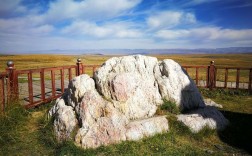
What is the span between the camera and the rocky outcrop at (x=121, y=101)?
657 centimetres

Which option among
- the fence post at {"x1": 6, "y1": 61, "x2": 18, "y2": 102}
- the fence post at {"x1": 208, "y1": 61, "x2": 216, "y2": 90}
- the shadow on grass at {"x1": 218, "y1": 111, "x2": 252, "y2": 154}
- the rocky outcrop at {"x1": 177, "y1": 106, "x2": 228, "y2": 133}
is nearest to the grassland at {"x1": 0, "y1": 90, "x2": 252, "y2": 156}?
the shadow on grass at {"x1": 218, "y1": 111, "x2": 252, "y2": 154}

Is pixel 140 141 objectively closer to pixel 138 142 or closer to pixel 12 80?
Result: pixel 138 142

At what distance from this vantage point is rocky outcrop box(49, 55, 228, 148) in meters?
6.57

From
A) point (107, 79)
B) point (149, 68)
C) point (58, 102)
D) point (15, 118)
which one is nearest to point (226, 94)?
point (149, 68)

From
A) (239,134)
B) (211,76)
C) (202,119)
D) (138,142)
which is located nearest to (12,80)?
(138,142)

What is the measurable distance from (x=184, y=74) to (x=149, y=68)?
1.30 metres

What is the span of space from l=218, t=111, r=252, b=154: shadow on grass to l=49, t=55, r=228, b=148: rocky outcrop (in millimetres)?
1299

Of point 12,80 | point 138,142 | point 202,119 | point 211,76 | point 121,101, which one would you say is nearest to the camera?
point 138,142

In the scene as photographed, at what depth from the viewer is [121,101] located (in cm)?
744

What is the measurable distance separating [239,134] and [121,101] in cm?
385

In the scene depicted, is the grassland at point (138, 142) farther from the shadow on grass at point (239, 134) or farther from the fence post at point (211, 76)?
the fence post at point (211, 76)

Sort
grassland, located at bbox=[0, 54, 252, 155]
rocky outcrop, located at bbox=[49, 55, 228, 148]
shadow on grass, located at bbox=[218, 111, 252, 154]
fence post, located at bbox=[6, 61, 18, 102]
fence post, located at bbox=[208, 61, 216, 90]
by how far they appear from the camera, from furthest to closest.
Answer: fence post, located at bbox=[208, 61, 216, 90] < fence post, located at bbox=[6, 61, 18, 102] < shadow on grass, located at bbox=[218, 111, 252, 154] < rocky outcrop, located at bbox=[49, 55, 228, 148] < grassland, located at bbox=[0, 54, 252, 155]

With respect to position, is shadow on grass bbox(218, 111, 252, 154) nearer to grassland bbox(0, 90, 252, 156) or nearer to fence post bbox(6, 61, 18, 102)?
grassland bbox(0, 90, 252, 156)

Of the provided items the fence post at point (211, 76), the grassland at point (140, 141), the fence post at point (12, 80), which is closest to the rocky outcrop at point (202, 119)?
the grassland at point (140, 141)
